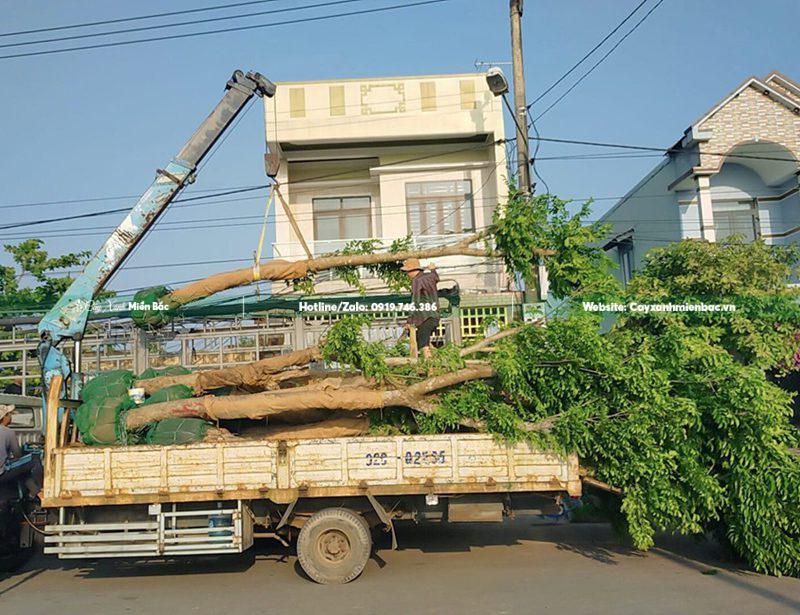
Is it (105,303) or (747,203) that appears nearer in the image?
(105,303)

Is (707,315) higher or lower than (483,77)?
lower

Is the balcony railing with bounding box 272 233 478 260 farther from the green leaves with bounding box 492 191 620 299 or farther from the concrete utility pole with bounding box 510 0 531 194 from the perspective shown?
the green leaves with bounding box 492 191 620 299

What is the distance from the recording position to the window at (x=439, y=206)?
60.2ft

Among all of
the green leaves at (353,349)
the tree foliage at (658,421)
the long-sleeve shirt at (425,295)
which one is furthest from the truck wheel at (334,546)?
the long-sleeve shirt at (425,295)

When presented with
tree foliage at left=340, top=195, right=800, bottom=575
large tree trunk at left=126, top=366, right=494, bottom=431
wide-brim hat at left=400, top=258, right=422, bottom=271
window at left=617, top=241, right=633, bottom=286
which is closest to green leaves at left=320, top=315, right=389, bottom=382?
tree foliage at left=340, top=195, right=800, bottom=575

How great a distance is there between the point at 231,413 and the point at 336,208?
1150 cm

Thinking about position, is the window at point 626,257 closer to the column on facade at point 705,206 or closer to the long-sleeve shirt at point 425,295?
the column on facade at point 705,206

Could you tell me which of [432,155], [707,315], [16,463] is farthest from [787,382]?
[16,463]

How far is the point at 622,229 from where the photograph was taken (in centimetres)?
2094

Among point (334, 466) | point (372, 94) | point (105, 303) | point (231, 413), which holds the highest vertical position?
point (372, 94)

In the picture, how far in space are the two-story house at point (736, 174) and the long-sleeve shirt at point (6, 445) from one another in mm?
14243

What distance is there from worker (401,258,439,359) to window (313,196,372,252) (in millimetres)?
9119

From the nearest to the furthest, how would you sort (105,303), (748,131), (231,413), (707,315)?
(231,413) < (707,315) < (105,303) < (748,131)

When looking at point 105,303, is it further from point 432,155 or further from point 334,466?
point 432,155
